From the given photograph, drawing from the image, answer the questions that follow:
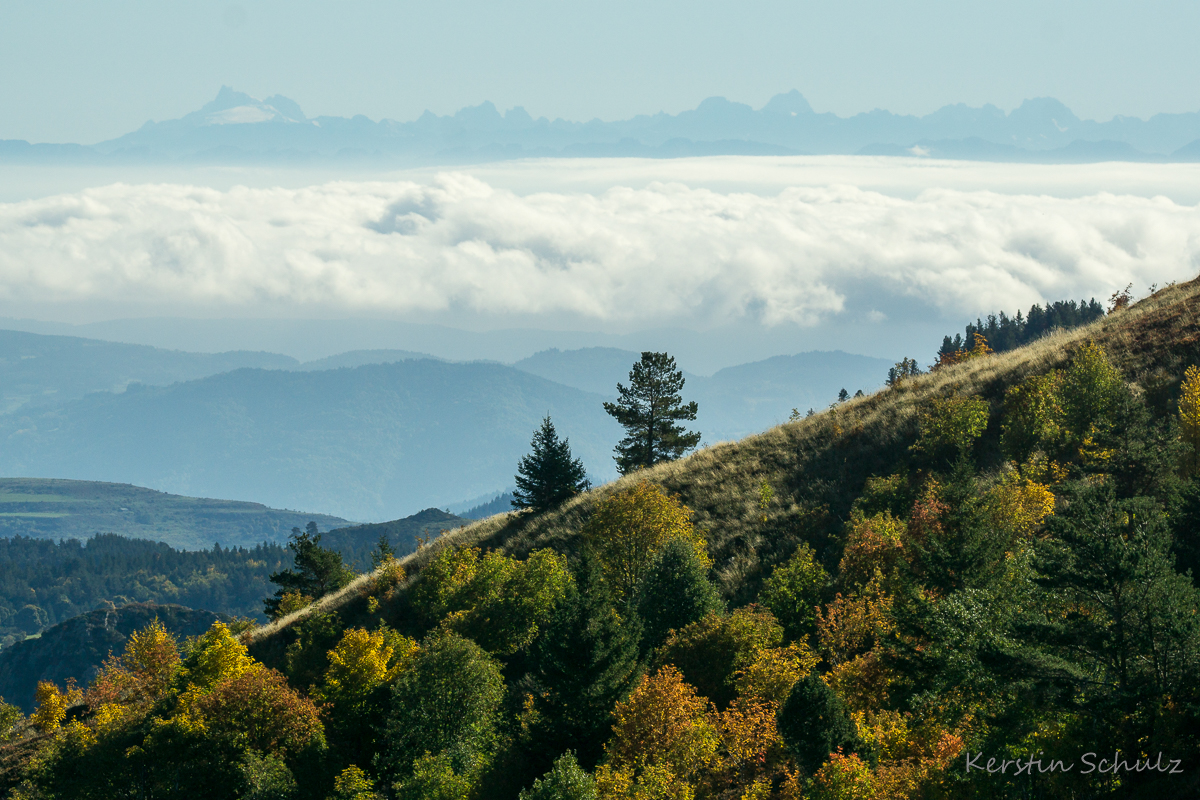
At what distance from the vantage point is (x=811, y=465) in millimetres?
70875

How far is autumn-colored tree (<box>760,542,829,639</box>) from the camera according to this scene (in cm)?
4706

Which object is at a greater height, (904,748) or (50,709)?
(904,748)

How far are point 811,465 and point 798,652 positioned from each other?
3214 centimetres

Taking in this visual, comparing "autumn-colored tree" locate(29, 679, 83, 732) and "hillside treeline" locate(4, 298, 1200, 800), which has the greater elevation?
"hillside treeline" locate(4, 298, 1200, 800)

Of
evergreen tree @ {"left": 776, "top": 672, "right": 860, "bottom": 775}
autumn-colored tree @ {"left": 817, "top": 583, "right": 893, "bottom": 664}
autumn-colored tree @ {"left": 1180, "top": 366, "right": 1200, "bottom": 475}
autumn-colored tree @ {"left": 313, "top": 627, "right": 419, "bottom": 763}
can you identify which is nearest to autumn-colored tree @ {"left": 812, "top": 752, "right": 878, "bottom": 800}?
evergreen tree @ {"left": 776, "top": 672, "right": 860, "bottom": 775}

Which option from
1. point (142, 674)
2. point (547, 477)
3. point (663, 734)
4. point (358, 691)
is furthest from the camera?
point (547, 477)

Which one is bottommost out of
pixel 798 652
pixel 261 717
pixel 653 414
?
pixel 261 717

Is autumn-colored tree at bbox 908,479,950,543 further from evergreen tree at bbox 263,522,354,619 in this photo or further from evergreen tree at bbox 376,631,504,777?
evergreen tree at bbox 263,522,354,619

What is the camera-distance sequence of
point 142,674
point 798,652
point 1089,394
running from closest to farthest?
point 798,652 → point 1089,394 → point 142,674

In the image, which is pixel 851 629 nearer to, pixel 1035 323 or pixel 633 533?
pixel 633 533

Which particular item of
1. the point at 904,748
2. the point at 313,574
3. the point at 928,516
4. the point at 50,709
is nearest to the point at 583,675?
the point at 904,748

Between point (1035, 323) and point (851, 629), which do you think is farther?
point (1035, 323)

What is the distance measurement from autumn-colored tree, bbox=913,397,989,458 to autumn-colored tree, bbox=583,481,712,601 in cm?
1776

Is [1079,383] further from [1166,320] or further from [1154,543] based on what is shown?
[1154,543]
